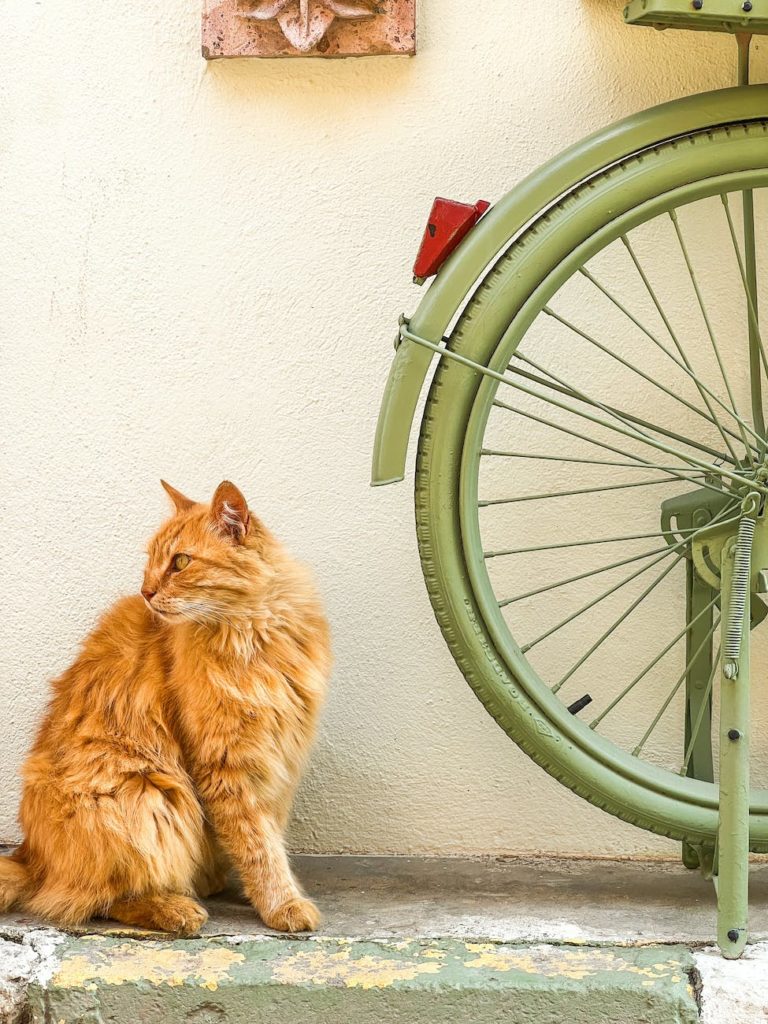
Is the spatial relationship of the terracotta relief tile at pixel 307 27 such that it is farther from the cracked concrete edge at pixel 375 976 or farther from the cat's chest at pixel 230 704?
the cracked concrete edge at pixel 375 976

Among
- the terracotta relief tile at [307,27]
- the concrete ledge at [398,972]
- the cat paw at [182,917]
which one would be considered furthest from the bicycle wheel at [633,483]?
the cat paw at [182,917]

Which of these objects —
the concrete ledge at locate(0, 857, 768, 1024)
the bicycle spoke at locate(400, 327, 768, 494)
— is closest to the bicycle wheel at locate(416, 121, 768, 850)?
the bicycle spoke at locate(400, 327, 768, 494)

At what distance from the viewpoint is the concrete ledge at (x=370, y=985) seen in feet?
5.21

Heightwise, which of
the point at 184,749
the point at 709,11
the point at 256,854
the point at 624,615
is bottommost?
the point at 256,854

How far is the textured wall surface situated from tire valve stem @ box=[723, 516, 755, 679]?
61 cm

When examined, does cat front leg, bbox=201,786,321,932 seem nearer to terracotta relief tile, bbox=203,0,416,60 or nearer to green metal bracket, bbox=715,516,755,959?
green metal bracket, bbox=715,516,755,959

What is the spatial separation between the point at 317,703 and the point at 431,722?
13.0 inches

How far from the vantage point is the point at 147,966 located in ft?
5.38

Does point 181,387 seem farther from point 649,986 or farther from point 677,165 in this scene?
point 649,986

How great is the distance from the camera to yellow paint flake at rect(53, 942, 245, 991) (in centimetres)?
162

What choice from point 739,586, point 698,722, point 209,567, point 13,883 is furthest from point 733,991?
point 13,883

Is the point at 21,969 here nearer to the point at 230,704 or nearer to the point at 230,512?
the point at 230,704

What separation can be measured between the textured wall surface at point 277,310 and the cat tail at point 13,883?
1.16ft

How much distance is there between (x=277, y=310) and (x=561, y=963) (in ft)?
3.83
